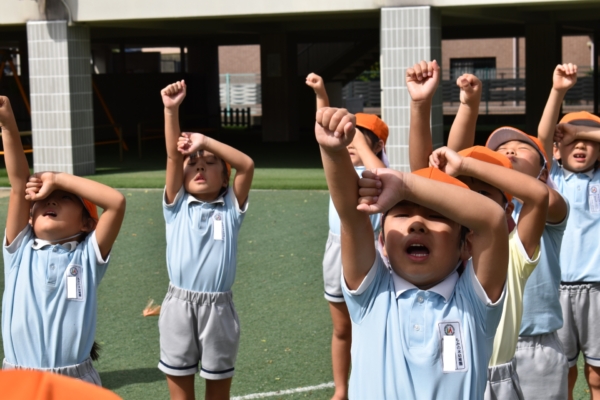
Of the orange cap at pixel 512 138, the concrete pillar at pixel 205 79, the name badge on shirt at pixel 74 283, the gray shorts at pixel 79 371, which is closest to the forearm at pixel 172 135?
the name badge on shirt at pixel 74 283

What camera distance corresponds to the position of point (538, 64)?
22.7m

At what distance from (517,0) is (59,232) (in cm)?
1025

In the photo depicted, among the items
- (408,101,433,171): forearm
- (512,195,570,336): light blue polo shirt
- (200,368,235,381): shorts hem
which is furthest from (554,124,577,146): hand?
(200,368,235,381): shorts hem

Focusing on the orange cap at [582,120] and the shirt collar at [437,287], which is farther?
the orange cap at [582,120]

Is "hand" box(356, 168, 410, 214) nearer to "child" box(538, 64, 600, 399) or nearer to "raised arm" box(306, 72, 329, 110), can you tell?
"raised arm" box(306, 72, 329, 110)

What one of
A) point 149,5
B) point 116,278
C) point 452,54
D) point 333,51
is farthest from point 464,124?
point 452,54

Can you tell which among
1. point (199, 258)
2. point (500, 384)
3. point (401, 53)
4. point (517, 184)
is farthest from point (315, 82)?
point (401, 53)

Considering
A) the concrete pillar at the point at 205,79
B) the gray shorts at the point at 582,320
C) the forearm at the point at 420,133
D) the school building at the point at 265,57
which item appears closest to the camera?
the forearm at the point at 420,133

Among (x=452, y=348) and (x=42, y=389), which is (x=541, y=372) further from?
(x=42, y=389)

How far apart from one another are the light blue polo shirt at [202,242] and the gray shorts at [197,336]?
0.25ft

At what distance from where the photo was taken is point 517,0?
42.0ft

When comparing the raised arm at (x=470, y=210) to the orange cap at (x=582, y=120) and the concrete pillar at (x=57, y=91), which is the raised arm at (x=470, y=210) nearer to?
the orange cap at (x=582, y=120)

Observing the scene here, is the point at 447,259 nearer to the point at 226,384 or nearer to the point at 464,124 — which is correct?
the point at 464,124

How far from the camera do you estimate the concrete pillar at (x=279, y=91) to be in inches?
969
